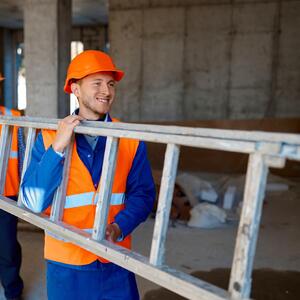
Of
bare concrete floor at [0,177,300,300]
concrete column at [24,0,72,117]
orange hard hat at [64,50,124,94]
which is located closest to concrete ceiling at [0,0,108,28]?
concrete column at [24,0,72,117]

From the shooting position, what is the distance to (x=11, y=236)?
3180 millimetres

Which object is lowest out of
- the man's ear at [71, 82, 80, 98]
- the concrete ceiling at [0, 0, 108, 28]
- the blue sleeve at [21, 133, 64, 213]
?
the blue sleeve at [21, 133, 64, 213]

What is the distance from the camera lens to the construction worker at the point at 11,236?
3.08 m

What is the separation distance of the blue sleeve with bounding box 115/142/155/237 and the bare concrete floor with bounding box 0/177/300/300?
1.82 metres

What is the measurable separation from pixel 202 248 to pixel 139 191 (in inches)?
118

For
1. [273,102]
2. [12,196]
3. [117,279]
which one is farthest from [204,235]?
[273,102]

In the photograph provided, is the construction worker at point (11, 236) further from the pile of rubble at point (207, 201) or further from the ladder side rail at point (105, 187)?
the pile of rubble at point (207, 201)

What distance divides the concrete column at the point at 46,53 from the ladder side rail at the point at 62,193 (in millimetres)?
4758

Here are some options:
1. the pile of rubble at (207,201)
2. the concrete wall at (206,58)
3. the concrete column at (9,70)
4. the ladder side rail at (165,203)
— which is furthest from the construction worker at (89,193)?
the concrete column at (9,70)

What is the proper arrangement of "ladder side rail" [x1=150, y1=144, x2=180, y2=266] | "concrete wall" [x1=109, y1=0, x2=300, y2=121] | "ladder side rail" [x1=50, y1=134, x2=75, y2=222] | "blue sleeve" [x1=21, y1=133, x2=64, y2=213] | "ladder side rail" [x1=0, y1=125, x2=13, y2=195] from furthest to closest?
"concrete wall" [x1=109, y1=0, x2=300, y2=121]
"ladder side rail" [x1=0, y1=125, x2=13, y2=195]
"ladder side rail" [x1=50, y1=134, x2=75, y2=222]
"blue sleeve" [x1=21, y1=133, x2=64, y2=213]
"ladder side rail" [x1=150, y1=144, x2=180, y2=266]

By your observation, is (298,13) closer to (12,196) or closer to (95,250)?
(12,196)

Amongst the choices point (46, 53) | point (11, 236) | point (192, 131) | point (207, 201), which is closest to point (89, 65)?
point (192, 131)

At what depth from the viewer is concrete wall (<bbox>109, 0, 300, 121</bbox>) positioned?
902 centimetres

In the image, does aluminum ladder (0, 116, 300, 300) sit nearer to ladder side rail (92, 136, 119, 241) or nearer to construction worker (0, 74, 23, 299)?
ladder side rail (92, 136, 119, 241)
